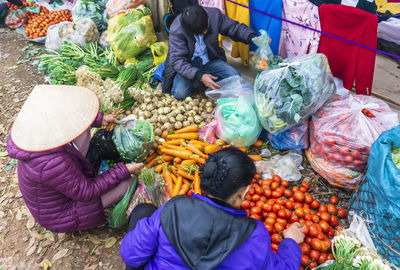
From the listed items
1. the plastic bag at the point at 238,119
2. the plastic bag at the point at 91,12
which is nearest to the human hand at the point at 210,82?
the plastic bag at the point at 238,119

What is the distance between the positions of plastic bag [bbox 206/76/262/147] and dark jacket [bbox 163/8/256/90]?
595 mm

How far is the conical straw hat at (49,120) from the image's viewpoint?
207cm

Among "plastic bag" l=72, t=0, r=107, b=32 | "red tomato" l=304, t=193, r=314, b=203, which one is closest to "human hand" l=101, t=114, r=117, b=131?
"red tomato" l=304, t=193, r=314, b=203

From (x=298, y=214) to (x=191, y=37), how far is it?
2.45m

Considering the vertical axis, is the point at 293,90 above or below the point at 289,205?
above

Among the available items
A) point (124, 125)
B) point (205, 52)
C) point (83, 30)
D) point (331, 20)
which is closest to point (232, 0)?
point (205, 52)

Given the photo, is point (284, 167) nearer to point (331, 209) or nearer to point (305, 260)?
point (331, 209)

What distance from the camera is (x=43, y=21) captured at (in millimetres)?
6375

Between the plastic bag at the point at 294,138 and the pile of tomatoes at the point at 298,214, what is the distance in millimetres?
486

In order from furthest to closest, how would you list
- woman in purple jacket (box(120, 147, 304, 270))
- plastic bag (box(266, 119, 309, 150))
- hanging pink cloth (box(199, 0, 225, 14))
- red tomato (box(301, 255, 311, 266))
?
hanging pink cloth (box(199, 0, 225, 14)) → plastic bag (box(266, 119, 309, 150)) → red tomato (box(301, 255, 311, 266)) → woman in purple jacket (box(120, 147, 304, 270))

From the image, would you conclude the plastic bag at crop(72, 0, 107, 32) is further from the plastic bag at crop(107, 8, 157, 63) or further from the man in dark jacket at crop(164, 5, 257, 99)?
the man in dark jacket at crop(164, 5, 257, 99)

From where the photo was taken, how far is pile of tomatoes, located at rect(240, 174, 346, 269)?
2.34 m

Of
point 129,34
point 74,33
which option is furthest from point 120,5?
point 74,33

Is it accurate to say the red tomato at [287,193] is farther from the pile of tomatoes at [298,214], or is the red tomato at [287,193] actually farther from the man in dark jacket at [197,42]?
the man in dark jacket at [197,42]
